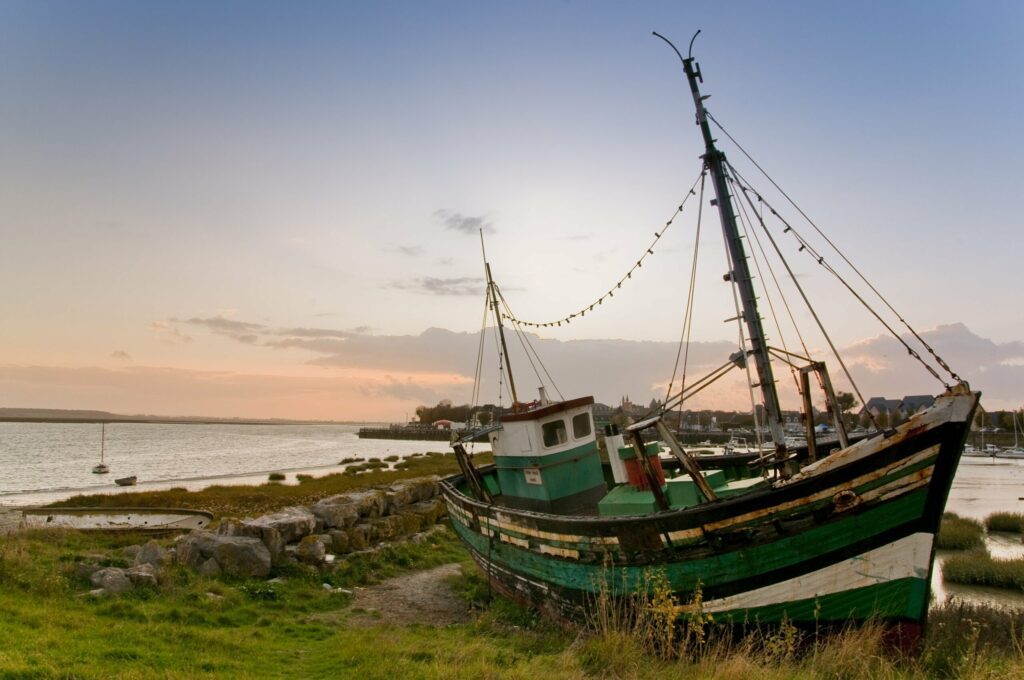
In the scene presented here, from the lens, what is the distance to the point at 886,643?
711 centimetres

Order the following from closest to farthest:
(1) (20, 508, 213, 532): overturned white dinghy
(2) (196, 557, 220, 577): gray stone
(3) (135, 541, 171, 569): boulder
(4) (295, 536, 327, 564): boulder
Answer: (3) (135, 541, 171, 569): boulder, (2) (196, 557, 220, 577): gray stone, (4) (295, 536, 327, 564): boulder, (1) (20, 508, 213, 532): overturned white dinghy

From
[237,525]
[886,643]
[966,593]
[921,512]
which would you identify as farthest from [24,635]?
[966,593]

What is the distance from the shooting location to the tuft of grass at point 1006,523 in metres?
23.4

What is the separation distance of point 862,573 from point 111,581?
1216 cm

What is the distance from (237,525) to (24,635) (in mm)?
7317

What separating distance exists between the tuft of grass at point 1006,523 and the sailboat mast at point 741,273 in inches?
885

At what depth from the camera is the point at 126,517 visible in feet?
71.7

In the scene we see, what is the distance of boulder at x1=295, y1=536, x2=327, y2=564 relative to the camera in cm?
1405

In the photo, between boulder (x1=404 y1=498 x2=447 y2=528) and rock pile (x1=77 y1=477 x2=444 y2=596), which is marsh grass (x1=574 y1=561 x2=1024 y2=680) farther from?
boulder (x1=404 y1=498 x2=447 y2=528)

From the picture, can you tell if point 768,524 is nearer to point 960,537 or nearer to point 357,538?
point 357,538

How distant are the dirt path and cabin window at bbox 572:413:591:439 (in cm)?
476

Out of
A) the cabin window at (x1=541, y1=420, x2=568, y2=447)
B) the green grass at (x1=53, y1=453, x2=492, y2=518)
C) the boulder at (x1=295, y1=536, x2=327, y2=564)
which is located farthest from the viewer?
the green grass at (x1=53, y1=453, x2=492, y2=518)

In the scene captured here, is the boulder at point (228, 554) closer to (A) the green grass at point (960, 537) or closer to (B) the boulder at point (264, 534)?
(B) the boulder at point (264, 534)

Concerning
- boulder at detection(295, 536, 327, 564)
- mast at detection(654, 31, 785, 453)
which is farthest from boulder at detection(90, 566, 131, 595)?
mast at detection(654, 31, 785, 453)
